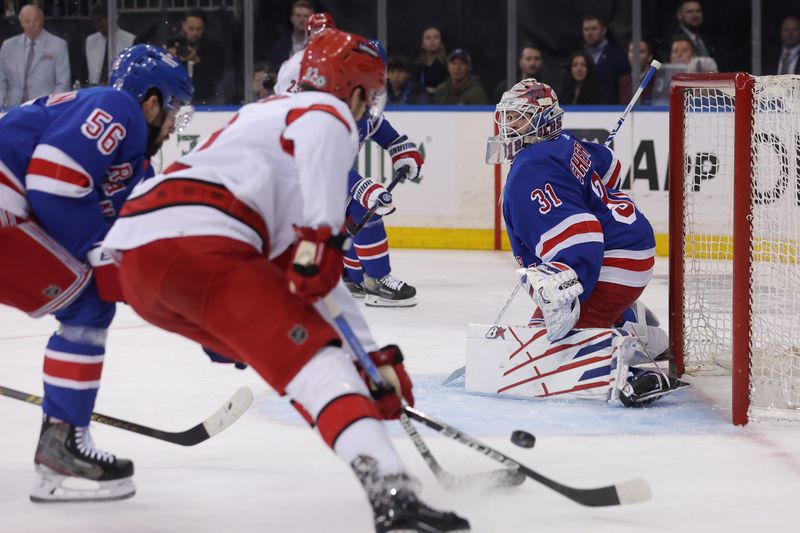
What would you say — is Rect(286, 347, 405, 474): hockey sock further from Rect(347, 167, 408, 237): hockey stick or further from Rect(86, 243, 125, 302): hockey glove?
Rect(347, 167, 408, 237): hockey stick

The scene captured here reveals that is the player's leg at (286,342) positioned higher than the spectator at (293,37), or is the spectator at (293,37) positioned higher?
the spectator at (293,37)

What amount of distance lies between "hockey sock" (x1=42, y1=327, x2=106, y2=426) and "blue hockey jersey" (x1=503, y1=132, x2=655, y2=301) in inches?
52.7

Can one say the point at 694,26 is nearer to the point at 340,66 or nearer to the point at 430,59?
the point at 430,59

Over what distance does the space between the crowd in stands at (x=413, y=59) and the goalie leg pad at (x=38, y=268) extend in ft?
15.9

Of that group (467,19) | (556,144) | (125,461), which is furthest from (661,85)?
(125,461)

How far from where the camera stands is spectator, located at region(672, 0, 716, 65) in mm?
6824

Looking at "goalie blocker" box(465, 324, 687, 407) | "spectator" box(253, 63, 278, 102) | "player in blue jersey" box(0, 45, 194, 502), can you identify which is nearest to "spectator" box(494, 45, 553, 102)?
"spectator" box(253, 63, 278, 102)

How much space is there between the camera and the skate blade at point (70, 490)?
2.46 m

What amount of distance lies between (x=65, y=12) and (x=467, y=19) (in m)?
2.51

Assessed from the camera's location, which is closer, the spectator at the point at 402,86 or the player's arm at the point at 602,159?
the player's arm at the point at 602,159

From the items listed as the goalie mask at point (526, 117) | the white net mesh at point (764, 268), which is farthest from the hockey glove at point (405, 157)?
the goalie mask at point (526, 117)

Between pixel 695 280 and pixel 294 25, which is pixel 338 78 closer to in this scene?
pixel 695 280

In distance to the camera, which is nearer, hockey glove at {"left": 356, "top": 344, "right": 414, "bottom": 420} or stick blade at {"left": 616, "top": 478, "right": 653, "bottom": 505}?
hockey glove at {"left": 356, "top": 344, "right": 414, "bottom": 420}

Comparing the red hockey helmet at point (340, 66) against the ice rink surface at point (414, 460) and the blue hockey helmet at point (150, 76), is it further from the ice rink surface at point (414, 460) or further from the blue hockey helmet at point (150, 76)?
the ice rink surface at point (414, 460)
